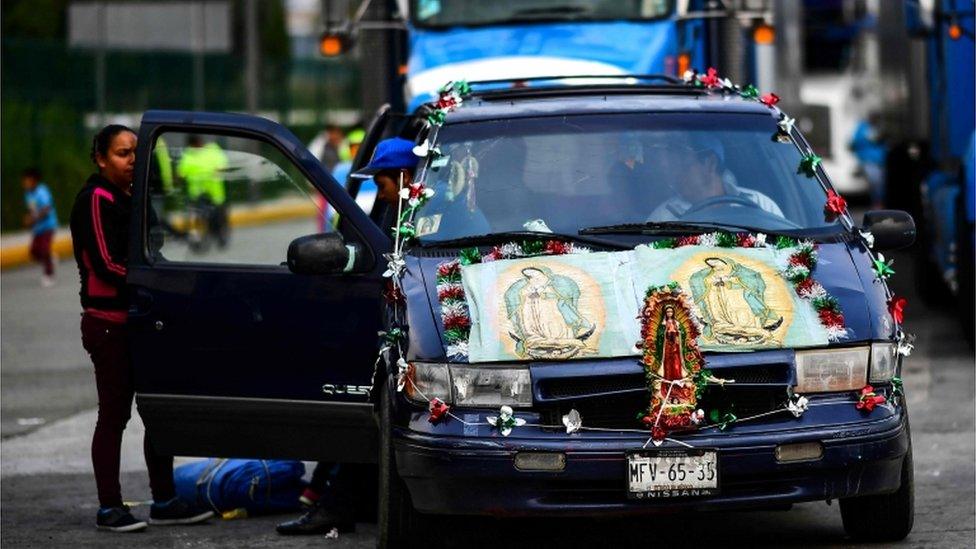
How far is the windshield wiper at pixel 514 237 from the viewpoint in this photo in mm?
7973

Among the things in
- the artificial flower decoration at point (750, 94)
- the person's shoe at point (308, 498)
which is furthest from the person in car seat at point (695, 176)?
the person's shoe at point (308, 498)

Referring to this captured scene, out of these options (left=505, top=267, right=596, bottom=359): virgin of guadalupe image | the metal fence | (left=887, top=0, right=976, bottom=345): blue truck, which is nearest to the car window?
(left=505, top=267, right=596, bottom=359): virgin of guadalupe image

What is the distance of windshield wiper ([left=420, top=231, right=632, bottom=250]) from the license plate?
1.01 meters

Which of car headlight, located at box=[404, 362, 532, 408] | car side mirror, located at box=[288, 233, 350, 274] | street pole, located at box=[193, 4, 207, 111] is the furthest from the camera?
street pole, located at box=[193, 4, 207, 111]

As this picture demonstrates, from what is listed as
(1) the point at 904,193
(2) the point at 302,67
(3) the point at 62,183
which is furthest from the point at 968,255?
(2) the point at 302,67

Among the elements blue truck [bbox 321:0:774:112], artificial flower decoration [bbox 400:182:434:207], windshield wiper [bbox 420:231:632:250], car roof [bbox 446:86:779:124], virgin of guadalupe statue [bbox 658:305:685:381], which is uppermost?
blue truck [bbox 321:0:774:112]

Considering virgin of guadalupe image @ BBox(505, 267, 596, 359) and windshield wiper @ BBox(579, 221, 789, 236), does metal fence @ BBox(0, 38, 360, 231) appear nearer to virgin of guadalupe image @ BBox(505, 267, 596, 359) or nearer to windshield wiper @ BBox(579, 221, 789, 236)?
windshield wiper @ BBox(579, 221, 789, 236)

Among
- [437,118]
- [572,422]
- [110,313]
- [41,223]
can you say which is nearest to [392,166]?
[437,118]

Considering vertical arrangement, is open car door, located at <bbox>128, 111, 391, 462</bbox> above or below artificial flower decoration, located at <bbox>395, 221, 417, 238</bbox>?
below

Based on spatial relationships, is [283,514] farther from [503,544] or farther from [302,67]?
[302,67]

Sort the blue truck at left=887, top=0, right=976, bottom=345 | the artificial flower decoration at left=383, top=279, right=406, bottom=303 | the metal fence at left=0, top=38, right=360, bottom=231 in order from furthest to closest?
the metal fence at left=0, top=38, right=360, bottom=231 → the blue truck at left=887, top=0, right=976, bottom=345 → the artificial flower decoration at left=383, top=279, right=406, bottom=303

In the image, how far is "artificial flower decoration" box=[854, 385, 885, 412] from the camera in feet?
24.5

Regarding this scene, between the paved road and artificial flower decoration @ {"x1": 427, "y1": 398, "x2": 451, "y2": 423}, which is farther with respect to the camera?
the paved road

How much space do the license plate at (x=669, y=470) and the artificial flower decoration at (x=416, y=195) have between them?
1.66 metres
